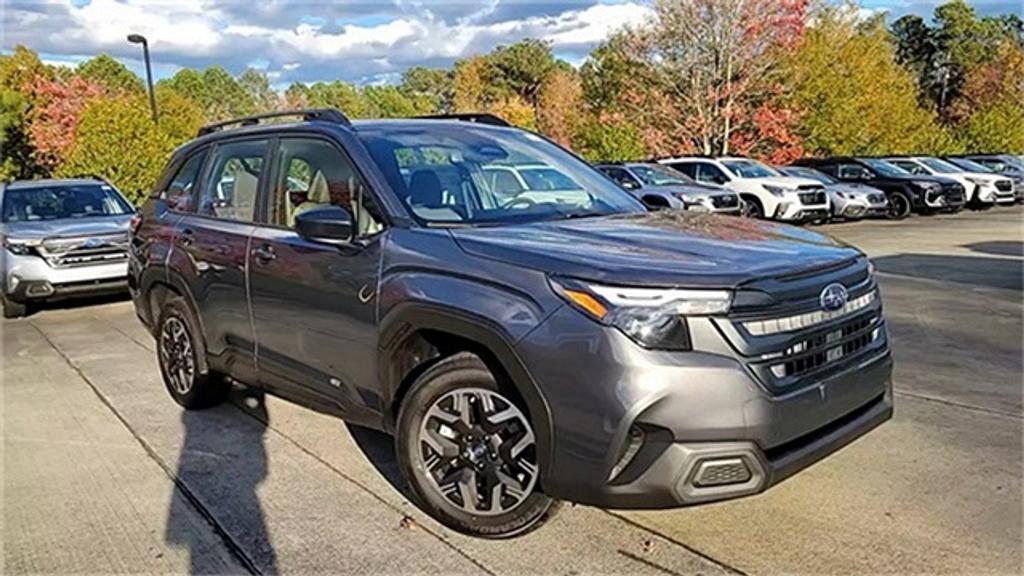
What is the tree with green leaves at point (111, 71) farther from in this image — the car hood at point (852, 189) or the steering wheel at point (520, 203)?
the steering wheel at point (520, 203)

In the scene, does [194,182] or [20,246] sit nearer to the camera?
[194,182]

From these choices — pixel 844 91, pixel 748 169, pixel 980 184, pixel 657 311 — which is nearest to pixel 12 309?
pixel 657 311

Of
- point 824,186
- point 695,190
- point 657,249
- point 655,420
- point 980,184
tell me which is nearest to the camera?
point 655,420

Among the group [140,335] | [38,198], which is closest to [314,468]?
[140,335]

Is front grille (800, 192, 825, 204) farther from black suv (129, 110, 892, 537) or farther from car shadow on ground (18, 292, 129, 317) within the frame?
black suv (129, 110, 892, 537)

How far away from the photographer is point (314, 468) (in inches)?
163

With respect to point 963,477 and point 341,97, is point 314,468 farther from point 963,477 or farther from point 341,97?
point 341,97

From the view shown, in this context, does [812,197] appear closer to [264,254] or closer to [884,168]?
[884,168]

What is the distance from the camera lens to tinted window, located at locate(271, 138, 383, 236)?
3.76 m

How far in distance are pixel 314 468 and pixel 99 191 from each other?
25.5 ft

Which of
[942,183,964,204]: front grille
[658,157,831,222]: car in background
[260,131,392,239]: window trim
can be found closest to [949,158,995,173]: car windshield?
[942,183,964,204]: front grille

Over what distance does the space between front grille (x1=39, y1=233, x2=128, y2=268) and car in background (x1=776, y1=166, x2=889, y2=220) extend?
14.1 m

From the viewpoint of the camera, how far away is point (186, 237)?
5059 mm

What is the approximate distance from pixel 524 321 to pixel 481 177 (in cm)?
132
